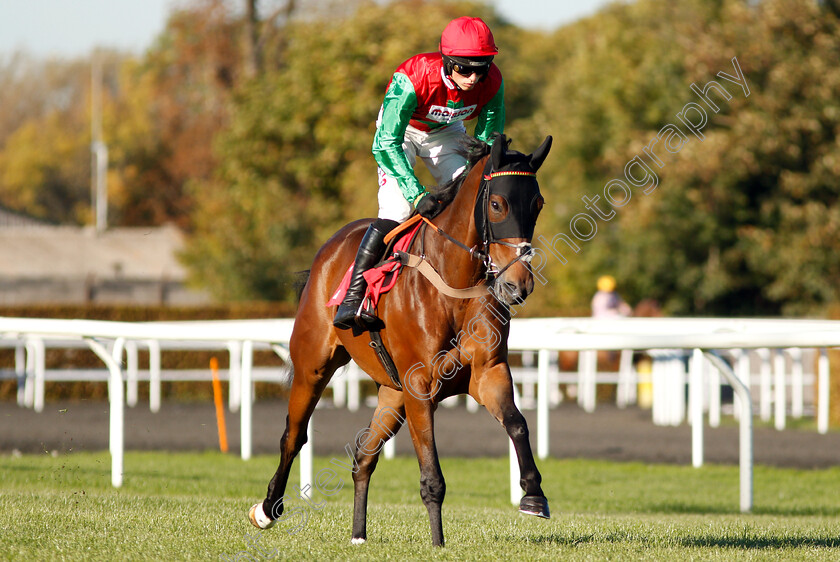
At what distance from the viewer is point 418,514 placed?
5980 millimetres

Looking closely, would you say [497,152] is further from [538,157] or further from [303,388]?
[303,388]

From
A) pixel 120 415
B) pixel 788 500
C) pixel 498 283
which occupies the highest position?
pixel 498 283

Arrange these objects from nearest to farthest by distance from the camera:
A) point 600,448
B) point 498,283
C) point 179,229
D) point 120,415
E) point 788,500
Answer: point 498,283 < point 120,415 < point 788,500 < point 600,448 < point 179,229

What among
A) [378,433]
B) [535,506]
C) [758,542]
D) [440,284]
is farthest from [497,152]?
[758,542]

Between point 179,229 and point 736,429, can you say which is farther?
point 179,229

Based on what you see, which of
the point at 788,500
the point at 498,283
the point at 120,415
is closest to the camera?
the point at 498,283

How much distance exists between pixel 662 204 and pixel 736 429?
9.15m

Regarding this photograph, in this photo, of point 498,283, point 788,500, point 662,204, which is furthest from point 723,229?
point 498,283

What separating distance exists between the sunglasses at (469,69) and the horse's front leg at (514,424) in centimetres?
133

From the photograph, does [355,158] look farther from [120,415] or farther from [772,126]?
[120,415]

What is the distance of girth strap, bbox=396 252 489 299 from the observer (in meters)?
4.35

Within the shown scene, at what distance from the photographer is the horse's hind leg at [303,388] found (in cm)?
524

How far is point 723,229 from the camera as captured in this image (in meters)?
21.0

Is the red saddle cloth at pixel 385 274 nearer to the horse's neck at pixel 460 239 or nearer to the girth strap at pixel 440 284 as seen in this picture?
the girth strap at pixel 440 284
